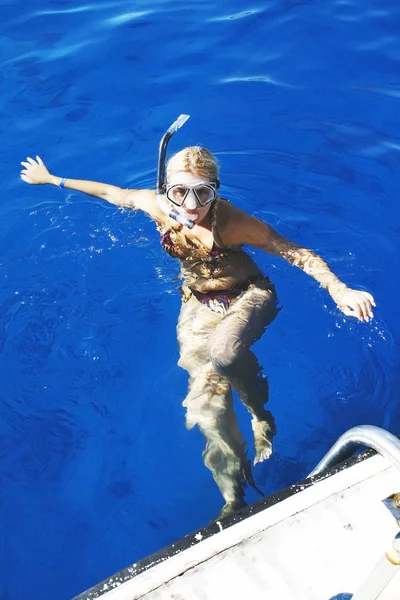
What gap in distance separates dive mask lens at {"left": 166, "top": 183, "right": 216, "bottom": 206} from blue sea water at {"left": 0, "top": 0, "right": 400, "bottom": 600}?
1.33m

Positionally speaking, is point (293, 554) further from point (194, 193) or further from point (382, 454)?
point (194, 193)

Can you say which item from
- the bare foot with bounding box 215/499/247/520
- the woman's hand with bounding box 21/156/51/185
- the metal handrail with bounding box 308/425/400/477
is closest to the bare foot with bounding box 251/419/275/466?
the bare foot with bounding box 215/499/247/520

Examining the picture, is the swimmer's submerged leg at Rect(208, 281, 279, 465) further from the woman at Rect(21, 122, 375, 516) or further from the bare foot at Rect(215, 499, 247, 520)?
the bare foot at Rect(215, 499, 247, 520)

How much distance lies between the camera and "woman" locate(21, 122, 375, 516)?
11.7 ft

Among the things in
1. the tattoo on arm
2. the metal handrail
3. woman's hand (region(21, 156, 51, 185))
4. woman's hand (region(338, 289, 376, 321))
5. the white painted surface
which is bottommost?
the white painted surface

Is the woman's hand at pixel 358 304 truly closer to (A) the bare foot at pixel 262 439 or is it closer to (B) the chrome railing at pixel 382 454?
(B) the chrome railing at pixel 382 454

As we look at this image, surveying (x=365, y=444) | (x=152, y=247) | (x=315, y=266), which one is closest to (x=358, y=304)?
(x=315, y=266)

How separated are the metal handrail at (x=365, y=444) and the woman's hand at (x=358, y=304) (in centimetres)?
69

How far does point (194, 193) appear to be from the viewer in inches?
139

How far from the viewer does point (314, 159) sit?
610 centimetres

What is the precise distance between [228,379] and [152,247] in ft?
6.08

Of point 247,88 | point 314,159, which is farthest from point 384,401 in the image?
point 247,88

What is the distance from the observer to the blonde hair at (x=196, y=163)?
11.6 feet

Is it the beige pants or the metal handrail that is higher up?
the beige pants
